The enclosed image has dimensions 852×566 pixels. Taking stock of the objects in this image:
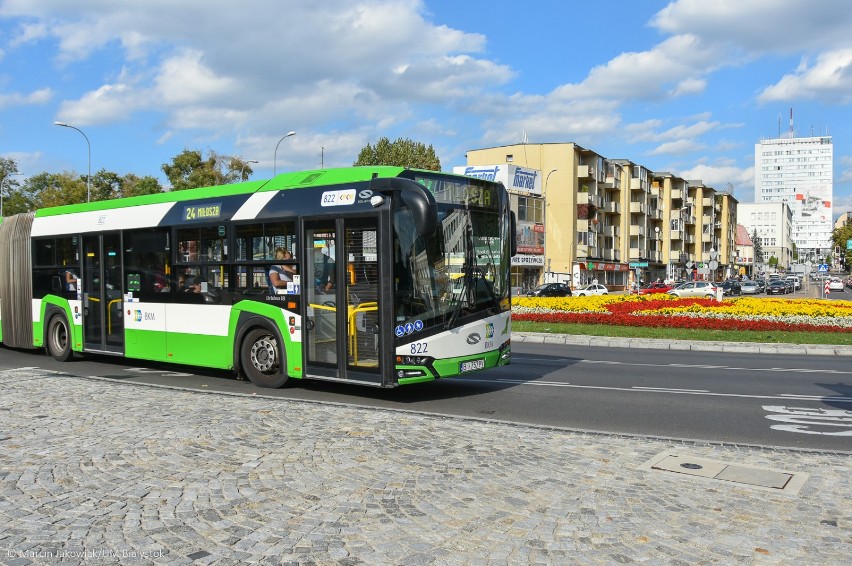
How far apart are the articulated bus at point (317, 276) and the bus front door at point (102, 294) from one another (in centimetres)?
4

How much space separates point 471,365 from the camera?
10148 mm

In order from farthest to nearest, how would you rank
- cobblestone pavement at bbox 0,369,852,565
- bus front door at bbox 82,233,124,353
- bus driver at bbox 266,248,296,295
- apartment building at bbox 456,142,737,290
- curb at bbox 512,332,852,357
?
apartment building at bbox 456,142,737,290 < curb at bbox 512,332,852,357 < bus front door at bbox 82,233,124,353 < bus driver at bbox 266,248,296,295 < cobblestone pavement at bbox 0,369,852,565

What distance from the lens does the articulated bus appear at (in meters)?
9.56

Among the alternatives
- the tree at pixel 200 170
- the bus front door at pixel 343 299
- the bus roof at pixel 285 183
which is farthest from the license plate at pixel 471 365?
the tree at pixel 200 170

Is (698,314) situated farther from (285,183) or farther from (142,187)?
(142,187)

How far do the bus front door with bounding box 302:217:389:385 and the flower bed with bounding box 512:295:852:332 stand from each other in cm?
A: 1573

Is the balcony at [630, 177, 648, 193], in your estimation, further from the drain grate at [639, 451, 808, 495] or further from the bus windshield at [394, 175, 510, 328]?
the drain grate at [639, 451, 808, 495]

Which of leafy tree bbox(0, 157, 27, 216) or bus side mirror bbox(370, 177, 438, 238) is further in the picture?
leafy tree bbox(0, 157, 27, 216)

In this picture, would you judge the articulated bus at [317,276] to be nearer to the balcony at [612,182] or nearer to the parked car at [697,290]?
the parked car at [697,290]

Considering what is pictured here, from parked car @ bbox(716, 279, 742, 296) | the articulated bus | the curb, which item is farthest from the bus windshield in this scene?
parked car @ bbox(716, 279, 742, 296)

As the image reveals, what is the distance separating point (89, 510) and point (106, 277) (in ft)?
32.2

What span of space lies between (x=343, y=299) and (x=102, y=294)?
6.59m

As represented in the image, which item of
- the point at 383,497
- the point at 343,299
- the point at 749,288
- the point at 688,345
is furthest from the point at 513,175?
the point at 383,497

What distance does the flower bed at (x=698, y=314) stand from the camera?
22219 millimetres
